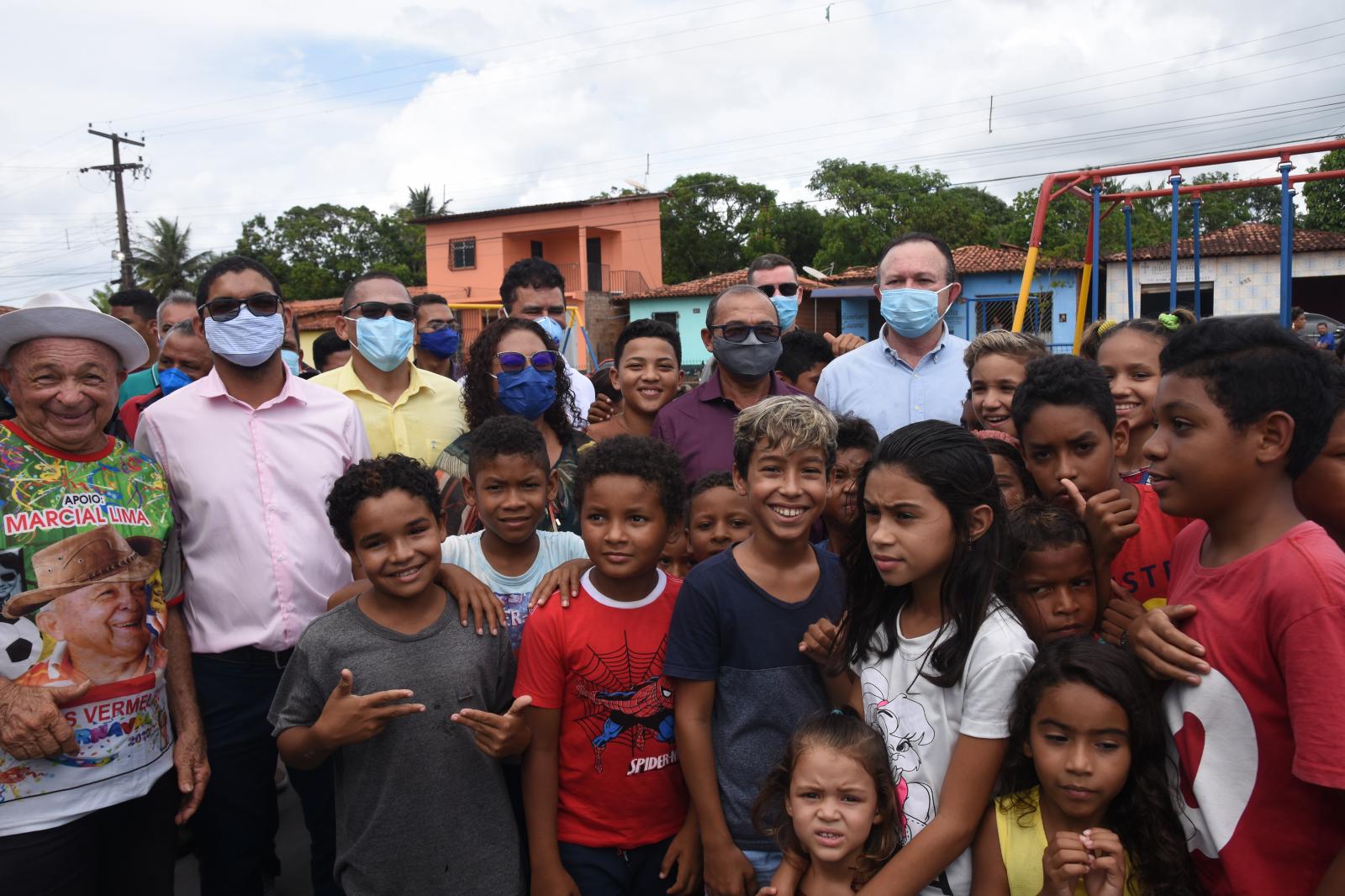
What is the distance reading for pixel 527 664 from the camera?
257 centimetres

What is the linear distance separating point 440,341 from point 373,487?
3.04m

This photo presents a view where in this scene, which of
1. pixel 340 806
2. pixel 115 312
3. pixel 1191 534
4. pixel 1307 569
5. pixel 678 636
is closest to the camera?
pixel 1307 569

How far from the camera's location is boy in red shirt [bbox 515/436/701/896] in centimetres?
253

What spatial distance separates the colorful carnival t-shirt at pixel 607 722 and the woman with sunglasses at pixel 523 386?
1.10 meters

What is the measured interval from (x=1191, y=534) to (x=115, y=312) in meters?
7.93

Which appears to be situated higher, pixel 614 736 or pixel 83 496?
pixel 83 496

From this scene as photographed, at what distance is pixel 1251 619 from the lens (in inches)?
72.0

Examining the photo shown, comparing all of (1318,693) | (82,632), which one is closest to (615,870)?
(82,632)

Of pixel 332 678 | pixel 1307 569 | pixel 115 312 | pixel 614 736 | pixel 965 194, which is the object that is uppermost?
pixel 965 194

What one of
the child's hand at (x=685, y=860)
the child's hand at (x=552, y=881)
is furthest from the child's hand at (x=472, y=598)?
the child's hand at (x=685, y=860)

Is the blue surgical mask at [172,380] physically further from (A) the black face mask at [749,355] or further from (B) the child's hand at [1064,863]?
(B) the child's hand at [1064,863]

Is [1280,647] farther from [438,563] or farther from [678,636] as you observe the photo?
[438,563]

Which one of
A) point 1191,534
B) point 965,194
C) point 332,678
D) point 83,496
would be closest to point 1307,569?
point 1191,534

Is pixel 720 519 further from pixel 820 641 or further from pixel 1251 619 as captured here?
pixel 1251 619
